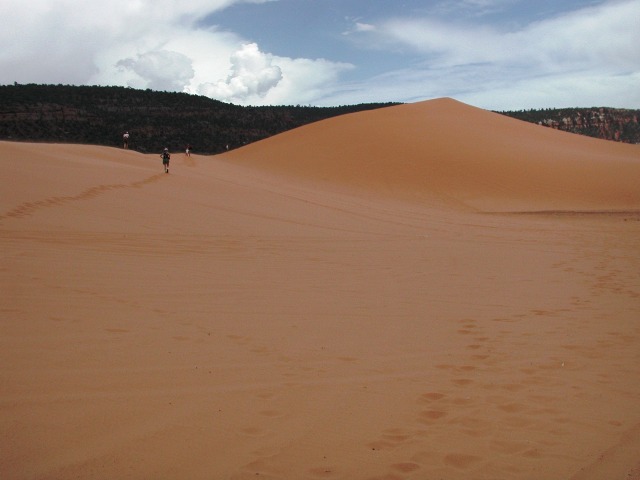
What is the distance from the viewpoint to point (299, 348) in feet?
15.2

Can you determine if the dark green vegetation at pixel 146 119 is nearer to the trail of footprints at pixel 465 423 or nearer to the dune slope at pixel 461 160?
the dune slope at pixel 461 160

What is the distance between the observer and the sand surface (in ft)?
9.64

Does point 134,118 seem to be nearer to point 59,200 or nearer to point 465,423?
point 59,200

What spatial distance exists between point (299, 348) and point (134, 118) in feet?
209

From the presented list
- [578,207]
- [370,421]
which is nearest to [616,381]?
[370,421]

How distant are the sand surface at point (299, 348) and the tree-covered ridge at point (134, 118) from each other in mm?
43147

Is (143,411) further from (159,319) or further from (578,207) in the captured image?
(578,207)

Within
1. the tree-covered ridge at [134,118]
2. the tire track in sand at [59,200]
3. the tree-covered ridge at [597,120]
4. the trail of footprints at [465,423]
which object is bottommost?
the trail of footprints at [465,423]

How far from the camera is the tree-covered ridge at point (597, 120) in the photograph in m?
94.0

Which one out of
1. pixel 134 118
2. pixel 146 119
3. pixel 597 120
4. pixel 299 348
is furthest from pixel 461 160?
pixel 597 120

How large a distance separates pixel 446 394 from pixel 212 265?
438cm

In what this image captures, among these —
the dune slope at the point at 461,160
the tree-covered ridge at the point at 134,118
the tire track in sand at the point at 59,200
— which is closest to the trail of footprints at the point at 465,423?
the tire track in sand at the point at 59,200

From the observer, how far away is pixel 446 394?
3.86 meters

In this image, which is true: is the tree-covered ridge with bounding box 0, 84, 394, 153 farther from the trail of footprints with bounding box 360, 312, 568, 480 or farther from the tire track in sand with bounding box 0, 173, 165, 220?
the trail of footprints with bounding box 360, 312, 568, 480
